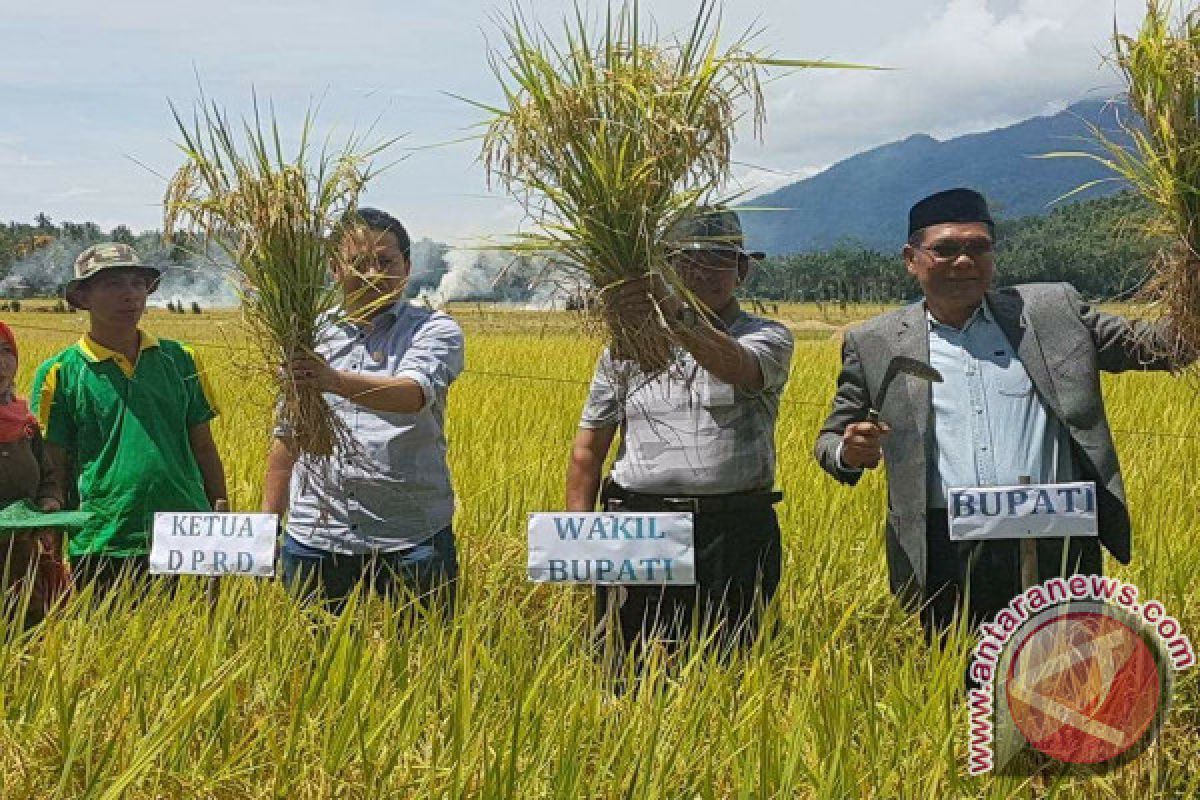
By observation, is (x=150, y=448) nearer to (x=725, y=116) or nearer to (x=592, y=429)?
(x=592, y=429)

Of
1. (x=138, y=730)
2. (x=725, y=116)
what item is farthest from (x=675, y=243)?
(x=138, y=730)

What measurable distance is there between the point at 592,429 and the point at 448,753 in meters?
1.17

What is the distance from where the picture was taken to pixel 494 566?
3.47 metres

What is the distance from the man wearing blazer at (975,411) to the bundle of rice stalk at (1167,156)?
27 cm

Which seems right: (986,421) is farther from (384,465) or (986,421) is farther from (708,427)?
(384,465)

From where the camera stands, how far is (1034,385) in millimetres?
2443

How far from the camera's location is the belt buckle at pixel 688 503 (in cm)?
262

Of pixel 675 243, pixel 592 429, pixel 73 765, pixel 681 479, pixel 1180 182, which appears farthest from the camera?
pixel 592 429

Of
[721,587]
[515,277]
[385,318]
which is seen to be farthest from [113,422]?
[721,587]

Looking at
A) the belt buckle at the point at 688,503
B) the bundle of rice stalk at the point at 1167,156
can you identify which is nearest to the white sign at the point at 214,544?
the belt buckle at the point at 688,503

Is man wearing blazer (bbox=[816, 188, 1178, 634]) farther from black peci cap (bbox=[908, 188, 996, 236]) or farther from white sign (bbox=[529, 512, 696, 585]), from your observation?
white sign (bbox=[529, 512, 696, 585])

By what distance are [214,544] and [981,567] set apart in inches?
64.9

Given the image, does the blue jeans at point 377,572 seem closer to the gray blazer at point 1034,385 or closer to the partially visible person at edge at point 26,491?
the partially visible person at edge at point 26,491

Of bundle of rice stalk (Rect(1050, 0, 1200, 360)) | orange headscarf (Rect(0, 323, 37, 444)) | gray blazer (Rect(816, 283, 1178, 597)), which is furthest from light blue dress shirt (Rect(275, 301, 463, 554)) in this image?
bundle of rice stalk (Rect(1050, 0, 1200, 360))
